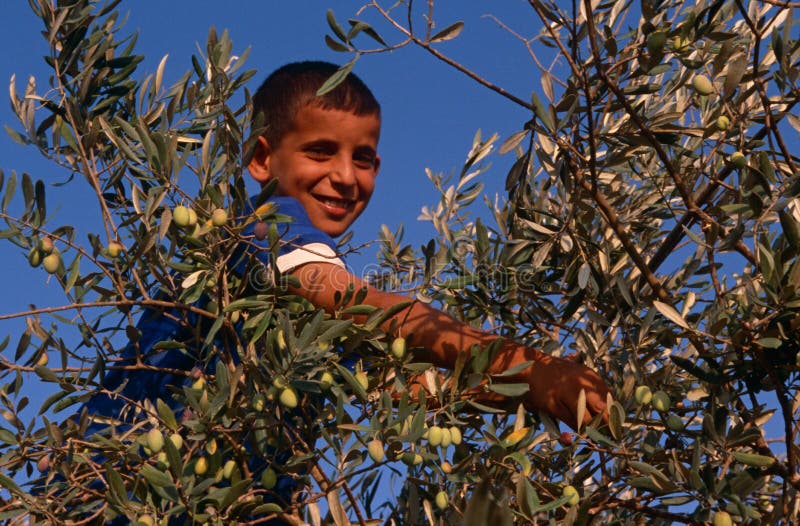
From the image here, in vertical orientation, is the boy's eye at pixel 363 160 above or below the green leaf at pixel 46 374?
above

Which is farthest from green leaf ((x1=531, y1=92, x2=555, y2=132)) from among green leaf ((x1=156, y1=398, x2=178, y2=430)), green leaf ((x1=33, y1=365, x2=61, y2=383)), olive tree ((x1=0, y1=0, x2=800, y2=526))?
green leaf ((x1=33, y1=365, x2=61, y2=383))

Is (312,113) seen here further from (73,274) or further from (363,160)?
(73,274)

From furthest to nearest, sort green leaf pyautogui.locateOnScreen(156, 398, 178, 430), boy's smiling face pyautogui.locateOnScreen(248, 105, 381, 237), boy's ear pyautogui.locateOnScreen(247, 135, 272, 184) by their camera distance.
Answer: boy's ear pyautogui.locateOnScreen(247, 135, 272, 184) < boy's smiling face pyautogui.locateOnScreen(248, 105, 381, 237) < green leaf pyautogui.locateOnScreen(156, 398, 178, 430)

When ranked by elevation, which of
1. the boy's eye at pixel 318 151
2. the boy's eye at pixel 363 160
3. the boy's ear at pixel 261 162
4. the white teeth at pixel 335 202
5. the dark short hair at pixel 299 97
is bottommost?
the white teeth at pixel 335 202

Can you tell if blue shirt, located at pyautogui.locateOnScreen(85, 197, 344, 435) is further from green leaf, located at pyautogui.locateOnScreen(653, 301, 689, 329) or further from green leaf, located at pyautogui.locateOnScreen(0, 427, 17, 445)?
green leaf, located at pyautogui.locateOnScreen(653, 301, 689, 329)

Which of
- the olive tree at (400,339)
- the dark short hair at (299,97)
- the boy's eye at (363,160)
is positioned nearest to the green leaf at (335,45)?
the olive tree at (400,339)

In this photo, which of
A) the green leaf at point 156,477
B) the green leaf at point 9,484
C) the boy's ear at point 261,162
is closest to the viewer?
the green leaf at point 156,477

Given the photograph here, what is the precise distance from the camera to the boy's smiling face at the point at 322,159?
11.0 ft

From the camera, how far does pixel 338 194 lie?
3.40m

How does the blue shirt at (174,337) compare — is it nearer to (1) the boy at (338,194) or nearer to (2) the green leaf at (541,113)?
(1) the boy at (338,194)

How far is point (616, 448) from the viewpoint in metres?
2.43

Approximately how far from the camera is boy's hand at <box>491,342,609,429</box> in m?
2.46

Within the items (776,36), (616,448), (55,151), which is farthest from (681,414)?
(55,151)

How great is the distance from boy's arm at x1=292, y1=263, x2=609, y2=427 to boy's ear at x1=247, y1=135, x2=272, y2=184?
111 cm
